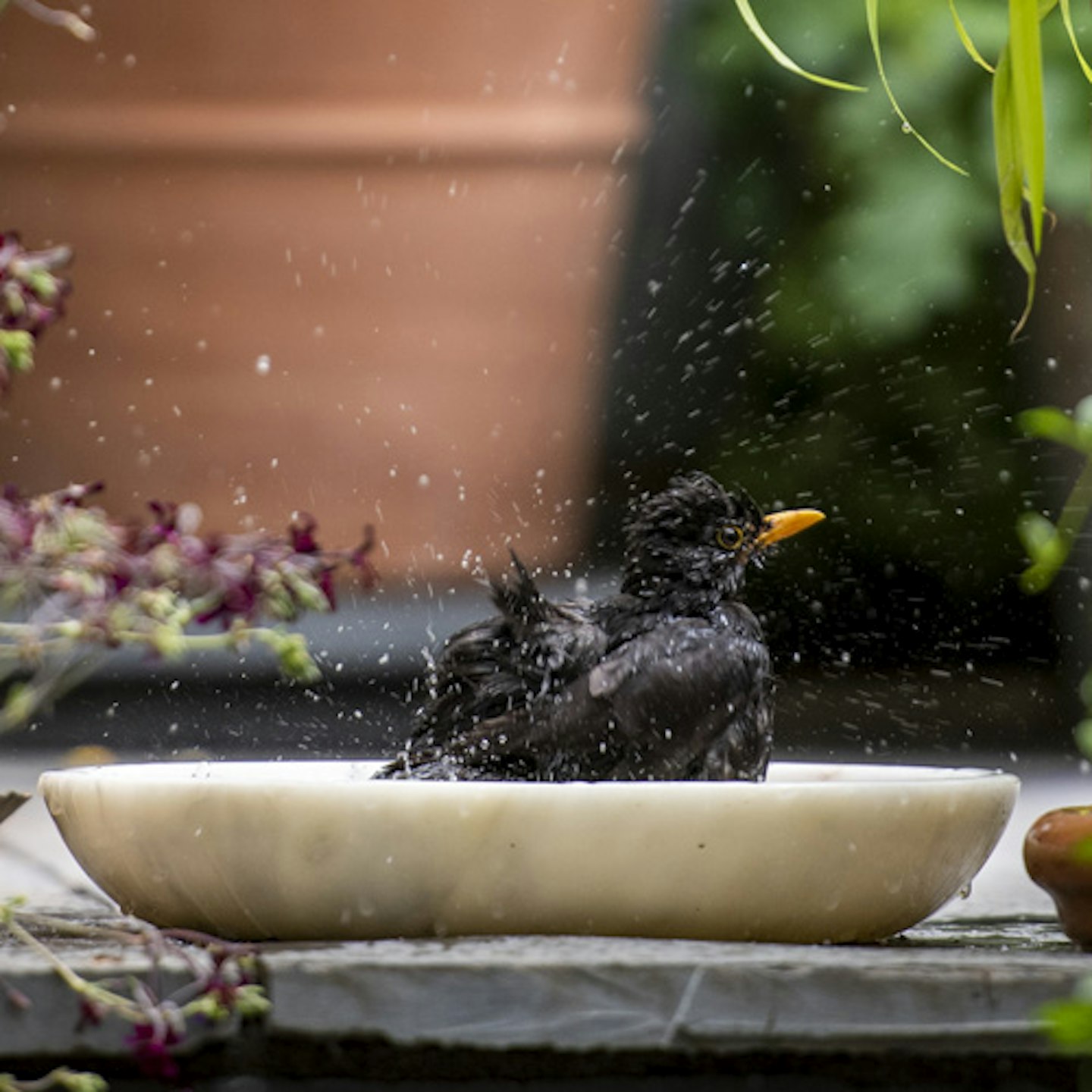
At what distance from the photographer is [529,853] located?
1.47 meters

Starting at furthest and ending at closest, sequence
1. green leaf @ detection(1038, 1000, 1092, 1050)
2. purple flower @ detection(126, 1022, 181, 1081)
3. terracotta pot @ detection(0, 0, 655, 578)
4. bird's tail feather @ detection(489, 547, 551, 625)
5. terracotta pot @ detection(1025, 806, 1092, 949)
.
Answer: terracotta pot @ detection(0, 0, 655, 578)
bird's tail feather @ detection(489, 547, 551, 625)
terracotta pot @ detection(1025, 806, 1092, 949)
purple flower @ detection(126, 1022, 181, 1081)
green leaf @ detection(1038, 1000, 1092, 1050)

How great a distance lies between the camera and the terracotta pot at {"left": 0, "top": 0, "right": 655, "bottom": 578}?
2.78 m

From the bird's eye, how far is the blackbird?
Answer: 15mm

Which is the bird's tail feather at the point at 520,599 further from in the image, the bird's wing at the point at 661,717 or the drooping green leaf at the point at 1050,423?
the drooping green leaf at the point at 1050,423

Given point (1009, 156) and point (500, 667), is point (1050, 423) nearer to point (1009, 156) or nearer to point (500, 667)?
point (1009, 156)

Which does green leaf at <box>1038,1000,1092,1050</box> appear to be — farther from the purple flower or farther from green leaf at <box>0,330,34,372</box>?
green leaf at <box>0,330,34,372</box>

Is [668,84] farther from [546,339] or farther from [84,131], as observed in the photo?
[84,131]

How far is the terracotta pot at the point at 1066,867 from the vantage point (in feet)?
5.22

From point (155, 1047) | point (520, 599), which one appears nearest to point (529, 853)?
point (155, 1047)

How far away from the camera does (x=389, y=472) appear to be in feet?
9.36

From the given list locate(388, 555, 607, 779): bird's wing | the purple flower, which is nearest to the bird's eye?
locate(388, 555, 607, 779): bird's wing

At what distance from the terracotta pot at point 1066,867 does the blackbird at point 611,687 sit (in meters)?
0.32

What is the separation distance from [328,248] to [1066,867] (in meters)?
1.50

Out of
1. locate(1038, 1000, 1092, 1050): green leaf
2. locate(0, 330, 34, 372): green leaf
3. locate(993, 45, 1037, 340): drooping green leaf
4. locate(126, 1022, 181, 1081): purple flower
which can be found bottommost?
locate(126, 1022, 181, 1081): purple flower
